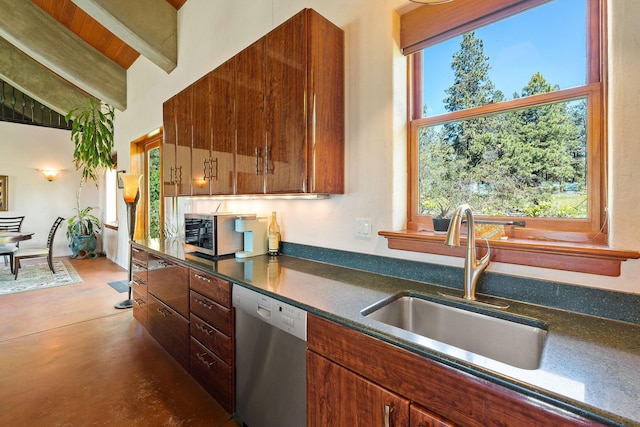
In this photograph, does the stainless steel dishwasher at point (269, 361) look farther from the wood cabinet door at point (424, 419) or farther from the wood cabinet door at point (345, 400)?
the wood cabinet door at point (424, 419)

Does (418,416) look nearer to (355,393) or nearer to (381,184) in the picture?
(355,393)

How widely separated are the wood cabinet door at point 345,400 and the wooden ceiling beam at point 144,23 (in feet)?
12.6

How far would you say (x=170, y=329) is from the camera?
2.31 metres

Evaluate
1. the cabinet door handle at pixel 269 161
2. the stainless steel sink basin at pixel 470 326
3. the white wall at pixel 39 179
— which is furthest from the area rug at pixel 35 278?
the stainless steel sink basin at pixel 470 326

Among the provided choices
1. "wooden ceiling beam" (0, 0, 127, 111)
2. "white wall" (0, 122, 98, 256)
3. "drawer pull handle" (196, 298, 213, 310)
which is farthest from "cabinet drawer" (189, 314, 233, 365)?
"white wall" (0, 122, 98, 256)

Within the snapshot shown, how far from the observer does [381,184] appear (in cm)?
172

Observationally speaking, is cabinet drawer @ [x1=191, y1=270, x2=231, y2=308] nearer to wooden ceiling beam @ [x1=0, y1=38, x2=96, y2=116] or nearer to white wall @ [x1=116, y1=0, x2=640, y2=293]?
white wall @ [x1=116, y1=0, x2=640, y2=293]

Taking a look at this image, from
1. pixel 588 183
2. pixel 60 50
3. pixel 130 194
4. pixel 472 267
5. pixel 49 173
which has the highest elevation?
pixel 60 50

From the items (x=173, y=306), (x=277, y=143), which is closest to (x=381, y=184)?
(x=277, y=143)

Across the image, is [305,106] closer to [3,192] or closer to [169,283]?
[169,283]

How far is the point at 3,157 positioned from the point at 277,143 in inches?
294

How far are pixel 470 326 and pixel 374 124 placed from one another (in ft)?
3.73

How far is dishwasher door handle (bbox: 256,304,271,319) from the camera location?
1391 millimetres

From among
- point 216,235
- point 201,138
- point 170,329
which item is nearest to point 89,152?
point 201,138
